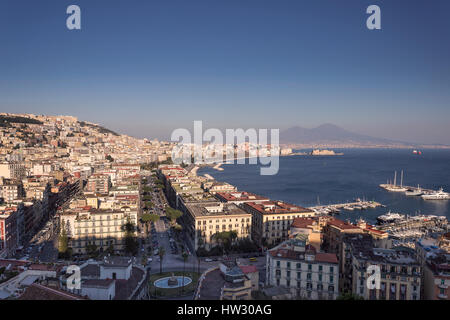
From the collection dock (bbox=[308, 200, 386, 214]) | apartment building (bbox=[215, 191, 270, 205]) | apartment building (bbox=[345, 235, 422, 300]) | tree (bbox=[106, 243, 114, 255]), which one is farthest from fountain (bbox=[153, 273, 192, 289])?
dock (bbox=[308, 200, 386, 214])

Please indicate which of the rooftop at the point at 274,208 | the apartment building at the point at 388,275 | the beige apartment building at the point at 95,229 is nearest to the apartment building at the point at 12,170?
the beige apartment building at the point at 95,229

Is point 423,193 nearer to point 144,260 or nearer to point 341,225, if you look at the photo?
point 341,225

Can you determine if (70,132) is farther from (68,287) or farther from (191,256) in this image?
(68,287)

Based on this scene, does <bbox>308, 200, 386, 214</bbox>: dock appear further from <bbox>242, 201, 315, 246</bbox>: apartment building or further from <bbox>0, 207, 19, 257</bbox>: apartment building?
<bbox>0, 207, 19, 257</bbox>: apartment building

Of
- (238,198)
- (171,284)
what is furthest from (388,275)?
(238,198)

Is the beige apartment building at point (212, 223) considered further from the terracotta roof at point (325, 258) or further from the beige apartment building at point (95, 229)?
the terracotta roof at point (325, 258)
